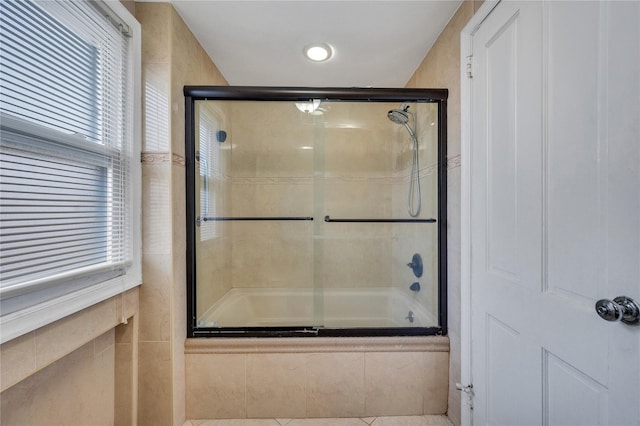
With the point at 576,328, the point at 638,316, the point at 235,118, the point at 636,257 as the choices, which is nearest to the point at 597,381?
the point at 576,328

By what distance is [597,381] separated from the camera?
2.31ft

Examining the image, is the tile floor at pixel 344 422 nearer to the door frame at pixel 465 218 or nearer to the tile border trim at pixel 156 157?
the door frame at pixel 465 218

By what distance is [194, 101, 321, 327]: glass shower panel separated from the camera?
161 cm

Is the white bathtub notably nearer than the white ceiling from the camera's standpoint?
No

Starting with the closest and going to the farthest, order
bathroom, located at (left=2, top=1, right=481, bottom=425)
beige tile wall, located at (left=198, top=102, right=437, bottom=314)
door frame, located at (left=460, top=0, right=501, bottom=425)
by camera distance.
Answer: bathroom, located at (left=2, top=1, right=481, bottom=425), door frame, located at (left=460, top=0, right=501, bottom=425), beige tile wall, located at (left=198, top=102, right=437, bottom=314)

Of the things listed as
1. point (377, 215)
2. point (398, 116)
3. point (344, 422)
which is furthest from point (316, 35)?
point (344, 422)

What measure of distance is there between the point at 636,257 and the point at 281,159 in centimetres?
189

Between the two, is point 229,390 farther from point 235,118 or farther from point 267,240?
point 235,118

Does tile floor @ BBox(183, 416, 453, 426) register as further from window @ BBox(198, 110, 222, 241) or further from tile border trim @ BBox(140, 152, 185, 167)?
tile border trim @ BBox(140, 152, 185, 167)

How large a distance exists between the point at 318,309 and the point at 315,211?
0.68 m

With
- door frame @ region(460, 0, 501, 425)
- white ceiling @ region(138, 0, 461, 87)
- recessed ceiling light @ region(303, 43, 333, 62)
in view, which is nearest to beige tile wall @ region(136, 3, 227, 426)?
white ceiling @ region(138, 0, 461, 87)

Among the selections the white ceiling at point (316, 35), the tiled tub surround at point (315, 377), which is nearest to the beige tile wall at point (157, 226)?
the tiled tub surround at point (315, 377)

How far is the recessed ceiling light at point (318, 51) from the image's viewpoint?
162 centimetres

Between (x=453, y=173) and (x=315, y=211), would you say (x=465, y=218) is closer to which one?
(x=453, y=173)
